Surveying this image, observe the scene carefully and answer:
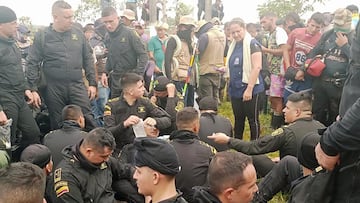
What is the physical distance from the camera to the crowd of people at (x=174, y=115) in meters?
2.58

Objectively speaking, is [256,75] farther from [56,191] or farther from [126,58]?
[56,191]

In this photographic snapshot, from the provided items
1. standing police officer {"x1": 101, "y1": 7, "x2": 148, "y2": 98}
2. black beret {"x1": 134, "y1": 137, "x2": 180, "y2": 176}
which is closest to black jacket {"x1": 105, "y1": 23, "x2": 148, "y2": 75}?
standing police officer {"x1": 101, "y1": 7, "x2": 148, "y2": 98}

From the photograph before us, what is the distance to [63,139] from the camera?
421 centimetres

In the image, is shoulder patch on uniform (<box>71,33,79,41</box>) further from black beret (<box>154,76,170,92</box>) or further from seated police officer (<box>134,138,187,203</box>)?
seated police officer (<box>134,138,187,203</box>)

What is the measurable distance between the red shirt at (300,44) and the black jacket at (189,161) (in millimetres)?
3004

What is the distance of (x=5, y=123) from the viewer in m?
4.56

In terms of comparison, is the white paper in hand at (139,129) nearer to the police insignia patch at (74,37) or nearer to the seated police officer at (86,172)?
the seated police officer at (86,172)

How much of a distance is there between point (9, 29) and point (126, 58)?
1771 millimetres

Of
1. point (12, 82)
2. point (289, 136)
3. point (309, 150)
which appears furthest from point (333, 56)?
point (12, 82)

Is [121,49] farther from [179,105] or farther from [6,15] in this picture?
[6,15]

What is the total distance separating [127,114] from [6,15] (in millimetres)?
1802

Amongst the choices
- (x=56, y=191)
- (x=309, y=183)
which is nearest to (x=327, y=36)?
(x=309, y=183)

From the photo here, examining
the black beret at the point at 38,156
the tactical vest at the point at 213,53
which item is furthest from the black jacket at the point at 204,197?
the tactical vest at the point at 213,53

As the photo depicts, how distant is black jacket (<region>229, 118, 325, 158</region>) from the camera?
415 centimetres
